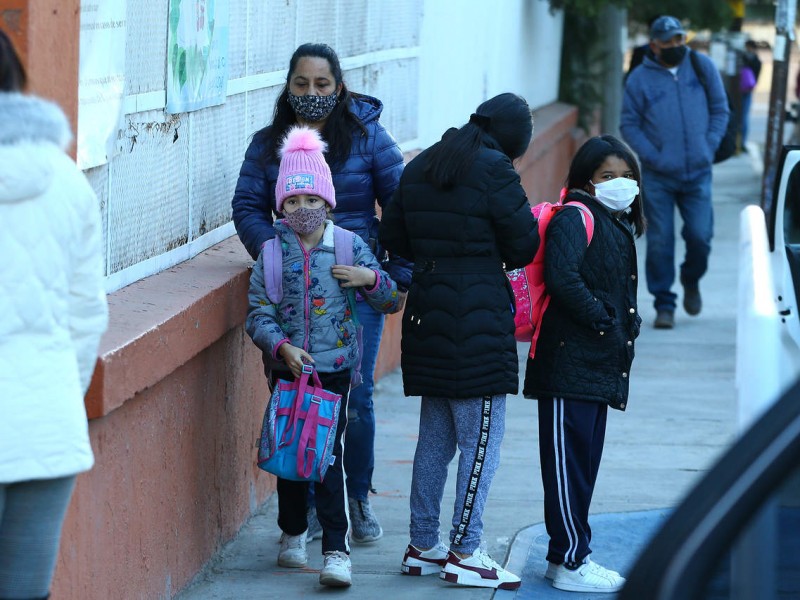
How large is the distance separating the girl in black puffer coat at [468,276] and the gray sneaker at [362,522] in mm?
607

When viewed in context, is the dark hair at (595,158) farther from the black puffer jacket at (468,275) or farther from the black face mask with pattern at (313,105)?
the black face mask with pattern at (313,105)

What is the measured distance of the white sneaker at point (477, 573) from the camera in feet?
16.5

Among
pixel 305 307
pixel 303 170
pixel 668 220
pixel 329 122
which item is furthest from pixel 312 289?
pixel 668 220

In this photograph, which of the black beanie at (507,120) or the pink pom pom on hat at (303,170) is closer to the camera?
the pink pom pom on hat at (303,170)

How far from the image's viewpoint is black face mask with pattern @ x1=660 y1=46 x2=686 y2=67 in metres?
9.88

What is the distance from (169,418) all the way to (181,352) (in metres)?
0.24

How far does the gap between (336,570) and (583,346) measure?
1098 millimetres

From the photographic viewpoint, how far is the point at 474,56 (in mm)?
11125

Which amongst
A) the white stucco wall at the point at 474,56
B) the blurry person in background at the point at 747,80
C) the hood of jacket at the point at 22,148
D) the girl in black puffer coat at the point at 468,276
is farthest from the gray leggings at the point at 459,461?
the blurry person in background at the point at 747,80

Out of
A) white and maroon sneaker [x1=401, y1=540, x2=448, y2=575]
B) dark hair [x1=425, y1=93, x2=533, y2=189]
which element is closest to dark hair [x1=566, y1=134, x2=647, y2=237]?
dark hair [x1=425, y1=93, x2=533, y2=189]

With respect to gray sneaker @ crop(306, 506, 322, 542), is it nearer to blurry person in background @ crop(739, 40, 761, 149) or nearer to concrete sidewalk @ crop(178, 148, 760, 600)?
concrete sidewalk @ crop(178, 148, 760, 600)

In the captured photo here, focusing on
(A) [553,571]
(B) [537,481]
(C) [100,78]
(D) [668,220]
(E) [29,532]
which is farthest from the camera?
(D) [668,220]

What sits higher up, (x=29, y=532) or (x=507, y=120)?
(x=507, y=120)

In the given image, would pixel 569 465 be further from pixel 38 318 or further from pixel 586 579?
A: pixel 38 318
